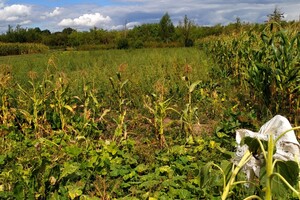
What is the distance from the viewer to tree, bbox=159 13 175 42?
31.4m

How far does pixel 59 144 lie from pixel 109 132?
77cm

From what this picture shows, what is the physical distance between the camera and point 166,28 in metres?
31.6

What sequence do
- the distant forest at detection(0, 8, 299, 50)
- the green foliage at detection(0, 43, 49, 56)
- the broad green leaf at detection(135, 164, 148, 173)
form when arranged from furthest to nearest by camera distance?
the distant forest at detection(0, 8, 299, 50) < the green foliage at detection(0, 43, 49, 56) < the broad green leaf at detection(135, 164, 148, 173)

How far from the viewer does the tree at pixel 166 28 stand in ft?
103

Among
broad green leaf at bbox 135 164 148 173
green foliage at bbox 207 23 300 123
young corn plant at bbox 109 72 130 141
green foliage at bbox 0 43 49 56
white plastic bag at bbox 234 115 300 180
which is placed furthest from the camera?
green foliage at bbox 0 43 49 56

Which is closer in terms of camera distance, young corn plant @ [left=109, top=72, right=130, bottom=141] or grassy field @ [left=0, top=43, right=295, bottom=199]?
grassy field @ [left=0, top=43, right=295, bottom=199]

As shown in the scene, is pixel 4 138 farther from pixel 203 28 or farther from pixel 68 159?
pixel 203 28

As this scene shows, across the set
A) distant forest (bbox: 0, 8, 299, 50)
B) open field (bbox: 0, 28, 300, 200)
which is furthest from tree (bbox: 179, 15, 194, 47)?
open field (bbox: 0, 28, 300, 200)

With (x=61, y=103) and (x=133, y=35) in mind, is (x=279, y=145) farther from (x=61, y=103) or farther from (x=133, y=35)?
(x=133, y=35)

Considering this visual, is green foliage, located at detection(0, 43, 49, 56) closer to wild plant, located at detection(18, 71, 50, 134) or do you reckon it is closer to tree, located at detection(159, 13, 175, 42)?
tree, located at detection(159, 13, 175, 42)

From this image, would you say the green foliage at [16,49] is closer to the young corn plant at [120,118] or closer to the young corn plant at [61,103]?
the young corn plant at [61,103]

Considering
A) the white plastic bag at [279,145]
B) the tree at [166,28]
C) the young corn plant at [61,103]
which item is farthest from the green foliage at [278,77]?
the tree at [166,28]

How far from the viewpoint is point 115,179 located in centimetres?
298

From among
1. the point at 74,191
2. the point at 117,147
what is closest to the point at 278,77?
the point at 117,147
